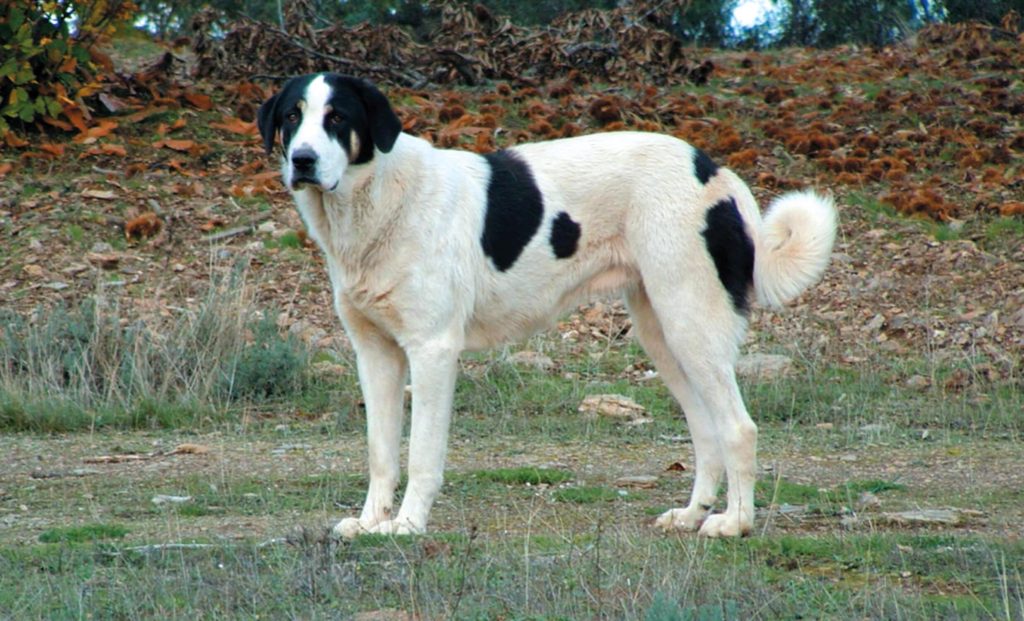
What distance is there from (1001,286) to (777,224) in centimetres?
556

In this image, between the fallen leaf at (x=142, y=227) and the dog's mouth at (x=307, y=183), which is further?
the fallen leaf at (x=142, y=227)

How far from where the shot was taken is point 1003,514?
19.5ft

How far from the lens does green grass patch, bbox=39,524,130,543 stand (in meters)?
5.43

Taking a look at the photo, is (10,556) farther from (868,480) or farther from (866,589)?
(868,480)

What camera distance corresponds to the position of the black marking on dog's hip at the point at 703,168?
6.02 metres

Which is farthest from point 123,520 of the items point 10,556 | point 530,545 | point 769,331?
point 769,331

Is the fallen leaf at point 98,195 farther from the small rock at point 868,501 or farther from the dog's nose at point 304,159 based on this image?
the small rock at point 868,501

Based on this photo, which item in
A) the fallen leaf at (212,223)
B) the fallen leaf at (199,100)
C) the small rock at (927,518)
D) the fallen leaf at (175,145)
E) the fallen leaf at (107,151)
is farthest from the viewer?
the fallen leaf at (199,100)

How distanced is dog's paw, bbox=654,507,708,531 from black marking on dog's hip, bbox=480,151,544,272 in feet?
4.08

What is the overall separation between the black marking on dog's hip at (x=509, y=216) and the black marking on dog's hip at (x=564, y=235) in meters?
0.08

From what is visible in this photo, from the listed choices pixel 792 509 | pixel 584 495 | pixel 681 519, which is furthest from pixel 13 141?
pixel 792 509

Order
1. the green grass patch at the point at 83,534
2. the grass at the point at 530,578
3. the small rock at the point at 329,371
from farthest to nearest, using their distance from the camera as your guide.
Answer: the small rock at the point at 329,371, the green grass patch at the point at 83,534, the grass at the point at 530,578

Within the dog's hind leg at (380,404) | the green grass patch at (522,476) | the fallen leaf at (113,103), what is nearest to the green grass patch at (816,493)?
the green grass patch at (522,476)

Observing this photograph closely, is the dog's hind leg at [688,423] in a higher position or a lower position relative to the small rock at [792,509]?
higher
